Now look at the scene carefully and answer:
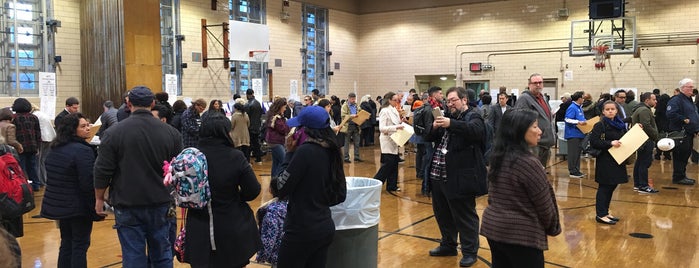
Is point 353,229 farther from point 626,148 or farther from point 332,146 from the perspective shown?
point 626,148

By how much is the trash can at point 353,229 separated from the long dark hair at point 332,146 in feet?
1.58

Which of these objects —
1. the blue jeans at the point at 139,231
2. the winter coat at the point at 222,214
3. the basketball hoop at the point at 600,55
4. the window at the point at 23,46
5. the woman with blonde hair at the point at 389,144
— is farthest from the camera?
the basketball hoop at the point at 600,55

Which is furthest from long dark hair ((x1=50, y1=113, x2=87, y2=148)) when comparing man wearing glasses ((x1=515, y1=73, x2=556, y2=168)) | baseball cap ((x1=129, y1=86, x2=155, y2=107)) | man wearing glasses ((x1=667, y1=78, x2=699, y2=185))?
man wearing glasses ((x1=667, y1=78, x2=699, y2=185))

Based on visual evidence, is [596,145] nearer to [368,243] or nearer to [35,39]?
[368,243]

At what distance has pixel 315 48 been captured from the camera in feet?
60.6

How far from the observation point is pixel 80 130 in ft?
12.3

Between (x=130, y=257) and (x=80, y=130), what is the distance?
0.93 m

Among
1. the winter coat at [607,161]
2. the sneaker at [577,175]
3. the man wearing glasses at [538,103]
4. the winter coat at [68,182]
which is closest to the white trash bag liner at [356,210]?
the winter coat at [68,182]

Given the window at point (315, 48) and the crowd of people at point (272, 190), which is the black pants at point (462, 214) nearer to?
the crowd of people at point (272, 190)

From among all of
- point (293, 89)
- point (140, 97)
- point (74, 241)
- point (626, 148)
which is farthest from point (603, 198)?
point (293, 89)

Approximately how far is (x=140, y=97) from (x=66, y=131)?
24.6 inches

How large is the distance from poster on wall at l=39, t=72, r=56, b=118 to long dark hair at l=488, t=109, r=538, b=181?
32.2 ft

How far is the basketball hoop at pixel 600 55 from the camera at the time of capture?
48.9 ft

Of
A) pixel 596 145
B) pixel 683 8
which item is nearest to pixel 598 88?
pixel 683 8
